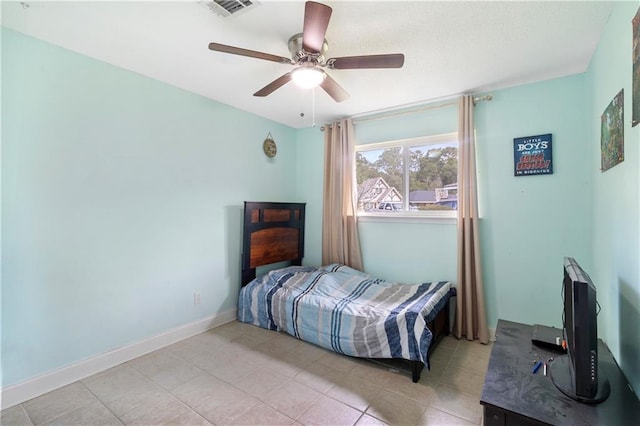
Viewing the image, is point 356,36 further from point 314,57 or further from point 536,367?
point 536,367

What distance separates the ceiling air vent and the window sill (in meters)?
2.41

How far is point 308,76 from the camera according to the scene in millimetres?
1941

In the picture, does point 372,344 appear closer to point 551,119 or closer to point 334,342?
point 334,342

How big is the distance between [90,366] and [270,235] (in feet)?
6.43

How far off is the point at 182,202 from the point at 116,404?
1.64 metres

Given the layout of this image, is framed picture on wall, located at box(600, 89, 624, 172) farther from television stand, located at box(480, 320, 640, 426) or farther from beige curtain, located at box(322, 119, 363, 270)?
beige curtain, located at box(322, 119, 363, 270)

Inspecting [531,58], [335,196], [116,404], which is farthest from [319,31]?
[116,404]

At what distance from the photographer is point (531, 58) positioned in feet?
7.29

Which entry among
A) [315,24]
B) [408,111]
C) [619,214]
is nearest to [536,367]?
[619,214]

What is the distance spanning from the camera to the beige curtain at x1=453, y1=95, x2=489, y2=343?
2.78 metres

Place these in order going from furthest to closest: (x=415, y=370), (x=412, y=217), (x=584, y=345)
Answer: (x=412, y=217) → (x=415, y=370) → (x=584, y=345)

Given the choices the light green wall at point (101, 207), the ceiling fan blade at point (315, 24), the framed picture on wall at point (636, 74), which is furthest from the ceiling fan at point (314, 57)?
the light green wall at point (101, 207)

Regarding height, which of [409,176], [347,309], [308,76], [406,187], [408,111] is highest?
[408,111]

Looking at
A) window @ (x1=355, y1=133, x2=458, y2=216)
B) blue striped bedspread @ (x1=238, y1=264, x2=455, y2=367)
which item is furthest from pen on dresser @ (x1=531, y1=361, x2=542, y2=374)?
window @ (x1=355, y1=133, x2=458, y2=216)
